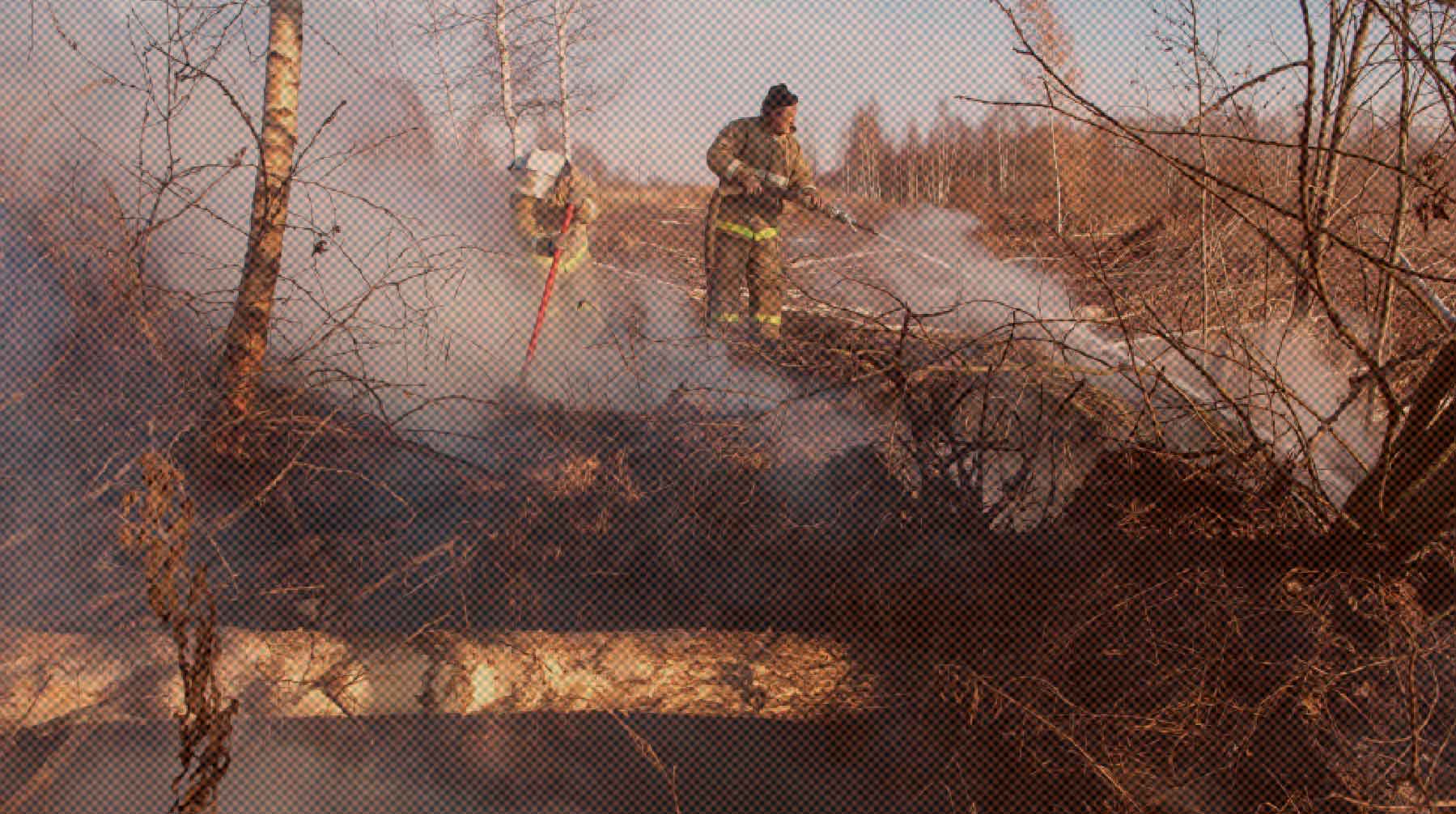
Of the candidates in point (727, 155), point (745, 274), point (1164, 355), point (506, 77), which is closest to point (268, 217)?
point (727, 155)

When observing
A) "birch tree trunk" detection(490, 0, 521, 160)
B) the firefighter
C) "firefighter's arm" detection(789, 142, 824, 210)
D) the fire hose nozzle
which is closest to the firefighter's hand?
the firefighter

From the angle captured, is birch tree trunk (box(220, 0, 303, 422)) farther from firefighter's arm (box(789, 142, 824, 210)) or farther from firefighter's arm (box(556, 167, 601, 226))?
firefighter's arm (box(789, 142, 824, 210))

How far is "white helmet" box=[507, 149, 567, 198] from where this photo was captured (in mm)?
5883

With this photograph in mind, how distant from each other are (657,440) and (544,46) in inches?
346

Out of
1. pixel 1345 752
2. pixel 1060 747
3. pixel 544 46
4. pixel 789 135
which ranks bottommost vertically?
pixel 1060 747

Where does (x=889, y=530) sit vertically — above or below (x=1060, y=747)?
above

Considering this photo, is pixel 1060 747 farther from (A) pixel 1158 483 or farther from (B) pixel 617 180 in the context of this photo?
(B) pixel 617 180

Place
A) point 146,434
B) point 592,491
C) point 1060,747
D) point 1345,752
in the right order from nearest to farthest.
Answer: point 1345,752 < point 1060,747 < point 592,491 < point 146,434

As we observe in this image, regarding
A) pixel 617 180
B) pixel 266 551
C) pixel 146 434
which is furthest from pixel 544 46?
pixel 266 551

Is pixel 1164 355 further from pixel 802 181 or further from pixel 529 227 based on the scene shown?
pixel 529 227

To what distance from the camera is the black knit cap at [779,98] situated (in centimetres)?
561

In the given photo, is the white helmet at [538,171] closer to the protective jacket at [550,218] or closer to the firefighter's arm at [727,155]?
the protective jacket at [550,218]

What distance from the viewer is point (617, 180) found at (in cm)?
1252

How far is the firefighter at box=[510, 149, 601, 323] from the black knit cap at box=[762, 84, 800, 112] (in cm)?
134
